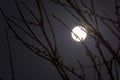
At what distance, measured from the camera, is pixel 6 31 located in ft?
8.27

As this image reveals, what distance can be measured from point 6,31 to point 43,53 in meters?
0.57

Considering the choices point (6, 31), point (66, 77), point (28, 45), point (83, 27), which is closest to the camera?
point (66, 77)

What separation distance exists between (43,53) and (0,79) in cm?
40

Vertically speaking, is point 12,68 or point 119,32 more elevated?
point 119,32

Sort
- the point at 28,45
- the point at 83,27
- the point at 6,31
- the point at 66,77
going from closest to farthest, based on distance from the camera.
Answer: the point at 66,77
the point at 28,45
the point at 83,27
the point at 6,31

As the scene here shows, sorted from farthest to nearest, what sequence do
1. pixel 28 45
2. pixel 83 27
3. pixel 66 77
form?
1. pixel 83 27
2. pixel 28 45
3. pixel 66 77

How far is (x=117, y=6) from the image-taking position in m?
2.27

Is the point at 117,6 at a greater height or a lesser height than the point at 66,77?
greater

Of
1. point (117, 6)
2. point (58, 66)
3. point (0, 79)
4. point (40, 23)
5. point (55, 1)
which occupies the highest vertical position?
point (117, 6)

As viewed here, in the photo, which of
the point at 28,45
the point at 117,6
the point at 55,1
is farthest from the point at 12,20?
the point at 117,6

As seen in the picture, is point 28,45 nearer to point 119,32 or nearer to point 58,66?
point 58,66

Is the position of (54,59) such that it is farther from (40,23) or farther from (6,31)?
(6,31)

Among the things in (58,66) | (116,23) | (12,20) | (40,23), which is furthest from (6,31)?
(116,23)

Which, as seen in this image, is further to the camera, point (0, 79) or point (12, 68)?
point (12, 68)
